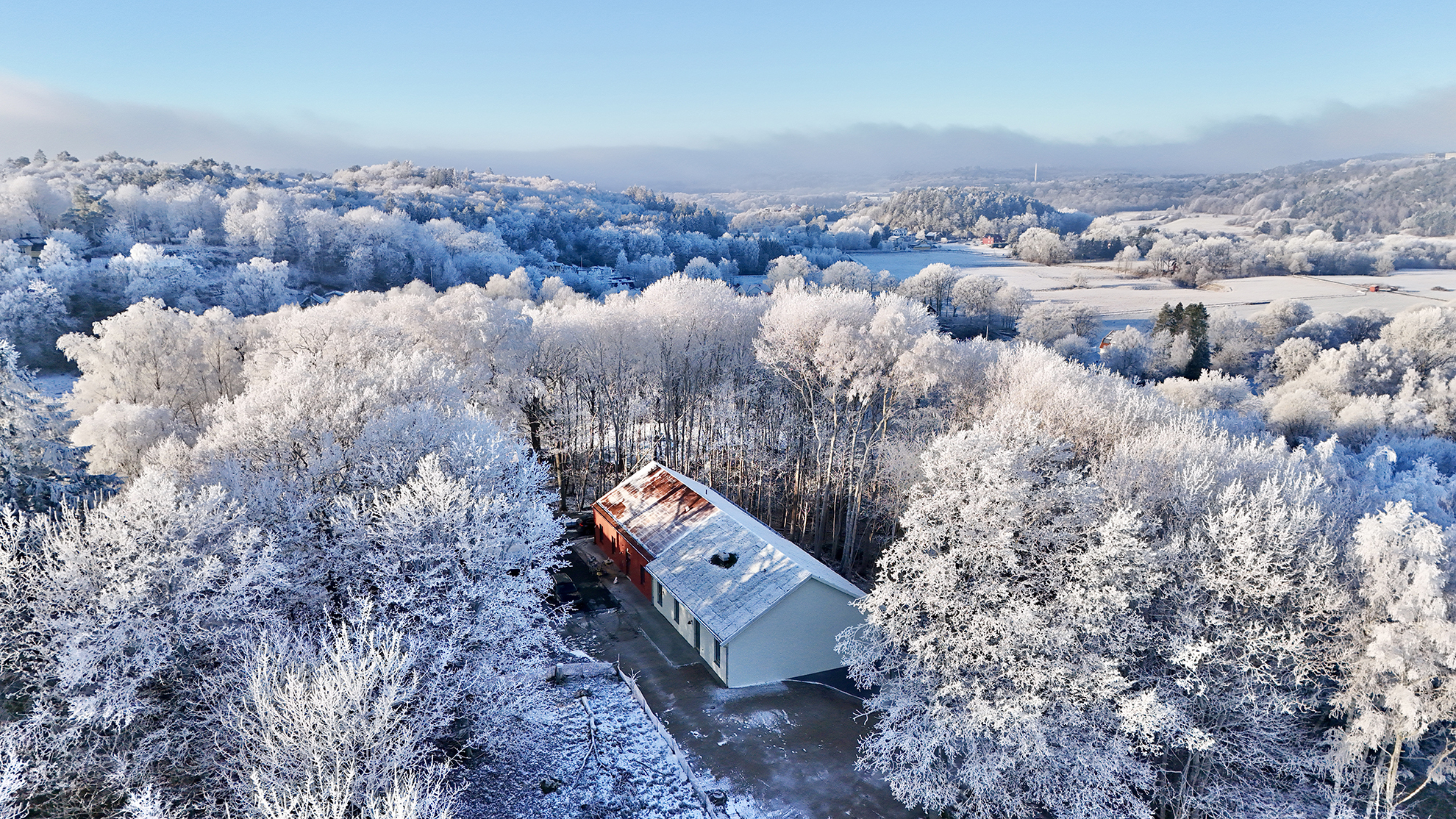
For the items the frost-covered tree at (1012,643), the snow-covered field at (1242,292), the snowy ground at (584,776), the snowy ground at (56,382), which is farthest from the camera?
the snow-covered field at (1242,292)

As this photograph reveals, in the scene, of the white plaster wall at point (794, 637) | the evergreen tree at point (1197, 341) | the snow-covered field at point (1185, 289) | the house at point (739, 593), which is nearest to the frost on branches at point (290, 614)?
the house at point (739, 593)

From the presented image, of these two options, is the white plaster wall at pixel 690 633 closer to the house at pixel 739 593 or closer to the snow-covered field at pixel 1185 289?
the house at pixel 739 593

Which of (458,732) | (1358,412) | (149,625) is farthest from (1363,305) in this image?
(149,625)

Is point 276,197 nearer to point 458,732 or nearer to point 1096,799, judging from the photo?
point 458,732

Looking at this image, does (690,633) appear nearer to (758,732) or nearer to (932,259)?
(758,732)

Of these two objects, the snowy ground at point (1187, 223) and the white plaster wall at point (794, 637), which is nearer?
the white plaster wall at point (794, 637)

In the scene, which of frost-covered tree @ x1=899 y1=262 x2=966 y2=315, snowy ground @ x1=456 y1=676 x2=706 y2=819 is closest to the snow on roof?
snowy ground @ x1=456 y1=676 x2=706 y2=819

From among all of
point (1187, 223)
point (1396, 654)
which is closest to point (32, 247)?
point (1396, 654)
